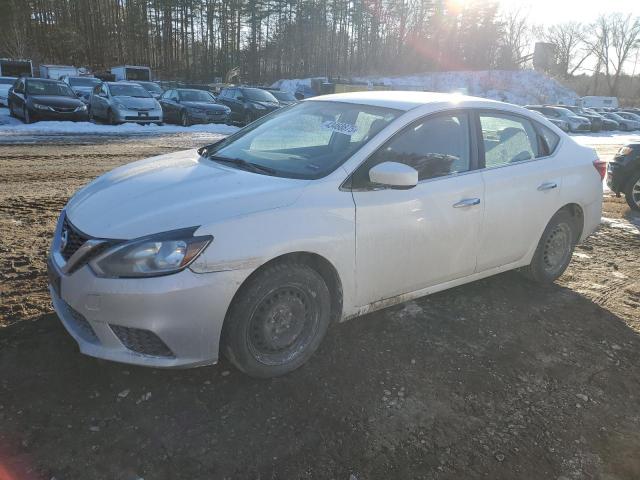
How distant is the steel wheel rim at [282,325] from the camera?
2902 mm

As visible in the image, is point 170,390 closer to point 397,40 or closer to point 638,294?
point 638,294

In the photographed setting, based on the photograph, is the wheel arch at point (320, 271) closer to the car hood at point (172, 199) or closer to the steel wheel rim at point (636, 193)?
the car hood at point (172, 199)

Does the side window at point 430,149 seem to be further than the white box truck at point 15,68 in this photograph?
No

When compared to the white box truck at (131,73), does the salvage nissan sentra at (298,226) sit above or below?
below

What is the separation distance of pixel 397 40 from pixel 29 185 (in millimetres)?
73285

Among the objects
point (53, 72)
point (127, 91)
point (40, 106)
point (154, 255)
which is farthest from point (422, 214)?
point (53, 72)

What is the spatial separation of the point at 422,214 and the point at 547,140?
1817 mm

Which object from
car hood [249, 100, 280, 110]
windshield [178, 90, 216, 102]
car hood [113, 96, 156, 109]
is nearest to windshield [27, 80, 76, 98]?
car hood [113, 96, 156, 109]

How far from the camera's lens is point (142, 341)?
2682 mm

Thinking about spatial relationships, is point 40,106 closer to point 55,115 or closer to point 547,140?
point 55,115

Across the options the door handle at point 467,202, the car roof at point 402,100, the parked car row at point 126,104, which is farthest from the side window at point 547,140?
the parked car row at point 126,104

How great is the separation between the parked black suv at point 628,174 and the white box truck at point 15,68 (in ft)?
102

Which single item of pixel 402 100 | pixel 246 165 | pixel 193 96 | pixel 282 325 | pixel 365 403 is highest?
pixel 402 100

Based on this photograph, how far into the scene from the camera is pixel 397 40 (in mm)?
74062
